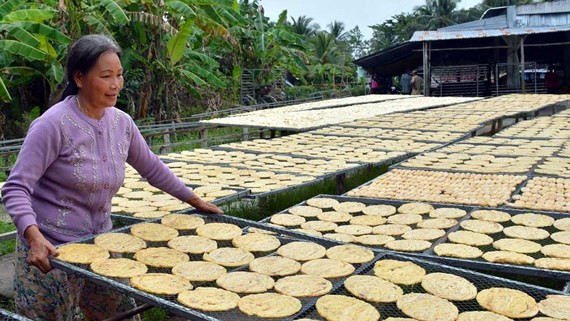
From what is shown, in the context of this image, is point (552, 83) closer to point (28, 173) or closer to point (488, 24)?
point (488, 24)

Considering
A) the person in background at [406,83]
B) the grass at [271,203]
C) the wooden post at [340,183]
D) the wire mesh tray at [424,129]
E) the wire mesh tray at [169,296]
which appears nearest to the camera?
the wire mesh tray at [169,296]

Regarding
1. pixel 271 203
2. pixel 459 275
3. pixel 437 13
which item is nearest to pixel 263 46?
pixel 271 203

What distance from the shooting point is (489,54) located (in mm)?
18953

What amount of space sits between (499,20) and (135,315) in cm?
2181

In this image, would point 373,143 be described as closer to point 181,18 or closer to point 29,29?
point 29,29

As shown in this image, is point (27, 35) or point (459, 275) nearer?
point (459, 275)

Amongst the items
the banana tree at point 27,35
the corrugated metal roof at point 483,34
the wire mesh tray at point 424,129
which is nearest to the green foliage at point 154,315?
the wire mesh tray at point 424,129

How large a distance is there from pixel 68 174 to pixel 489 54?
61.6 feet

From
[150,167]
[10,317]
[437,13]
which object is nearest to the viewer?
[10,317]

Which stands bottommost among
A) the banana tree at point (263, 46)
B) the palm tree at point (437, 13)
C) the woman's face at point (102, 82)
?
the woman's face at point (102, 82)

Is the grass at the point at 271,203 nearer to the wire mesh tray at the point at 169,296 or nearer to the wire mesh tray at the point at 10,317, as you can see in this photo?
the wire mesh tray at the point at 169,296

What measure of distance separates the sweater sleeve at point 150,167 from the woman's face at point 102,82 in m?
0.26

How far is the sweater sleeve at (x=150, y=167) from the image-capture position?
250cm

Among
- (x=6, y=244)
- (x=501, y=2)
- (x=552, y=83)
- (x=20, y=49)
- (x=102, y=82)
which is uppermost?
(x=501, y=2)
